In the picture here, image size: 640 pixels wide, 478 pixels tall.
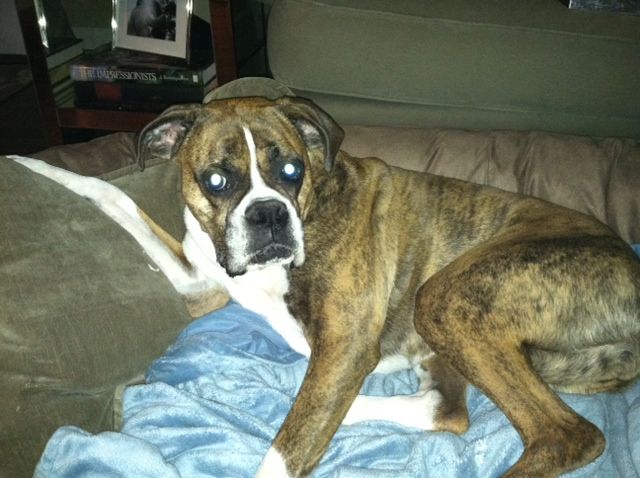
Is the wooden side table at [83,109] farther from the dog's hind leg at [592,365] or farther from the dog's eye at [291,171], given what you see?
the dog's hind leg at [592,365]

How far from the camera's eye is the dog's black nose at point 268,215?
2.28 metres

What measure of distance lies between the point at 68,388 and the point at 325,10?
8.21 feet

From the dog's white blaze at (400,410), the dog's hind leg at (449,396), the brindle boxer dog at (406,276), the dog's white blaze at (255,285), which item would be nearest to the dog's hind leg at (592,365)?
the brindle boxer dog at (406,276)

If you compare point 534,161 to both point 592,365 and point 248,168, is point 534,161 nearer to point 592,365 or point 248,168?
point 592,365

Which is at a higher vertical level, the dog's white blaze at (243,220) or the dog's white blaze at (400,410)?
the dog's white blaze at (243,220)

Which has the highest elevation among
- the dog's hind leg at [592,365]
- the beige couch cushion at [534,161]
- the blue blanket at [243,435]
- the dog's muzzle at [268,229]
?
the dog's muzzle at [268,229]

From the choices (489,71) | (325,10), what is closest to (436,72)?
(489,71)

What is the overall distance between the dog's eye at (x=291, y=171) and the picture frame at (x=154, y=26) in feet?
7.70

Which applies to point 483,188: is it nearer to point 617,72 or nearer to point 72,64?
point 617,72

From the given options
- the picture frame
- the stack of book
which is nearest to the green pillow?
the stack of book

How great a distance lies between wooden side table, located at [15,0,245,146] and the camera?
154 inches

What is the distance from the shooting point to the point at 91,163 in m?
3.09

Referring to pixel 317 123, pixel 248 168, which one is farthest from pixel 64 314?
pixel 317 123

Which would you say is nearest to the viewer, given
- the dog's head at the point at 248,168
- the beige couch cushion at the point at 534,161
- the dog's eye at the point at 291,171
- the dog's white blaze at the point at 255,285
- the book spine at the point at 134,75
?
the dog's head at the point at 248,168
